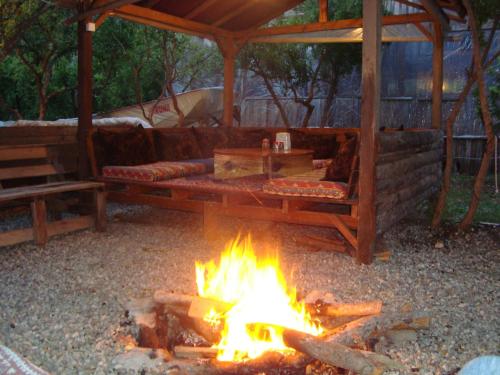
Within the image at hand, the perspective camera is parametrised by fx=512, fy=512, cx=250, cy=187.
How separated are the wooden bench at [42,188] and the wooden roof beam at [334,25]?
3.99 meters

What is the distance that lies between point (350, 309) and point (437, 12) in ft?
18.5

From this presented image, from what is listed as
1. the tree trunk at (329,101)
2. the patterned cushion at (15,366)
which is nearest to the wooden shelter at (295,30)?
the patterned cushion at (15,366)

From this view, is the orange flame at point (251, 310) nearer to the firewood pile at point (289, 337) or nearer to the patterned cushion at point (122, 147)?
the firewood pile at point (289, 337)

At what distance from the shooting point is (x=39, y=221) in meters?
5.53

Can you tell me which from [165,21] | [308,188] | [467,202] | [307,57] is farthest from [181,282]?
[307,57]

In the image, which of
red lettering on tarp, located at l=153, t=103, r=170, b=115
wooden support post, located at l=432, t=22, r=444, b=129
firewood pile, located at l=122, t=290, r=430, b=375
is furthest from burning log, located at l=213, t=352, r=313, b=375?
red lettering on tarp, located at l=153, t=103, r=170, b=115

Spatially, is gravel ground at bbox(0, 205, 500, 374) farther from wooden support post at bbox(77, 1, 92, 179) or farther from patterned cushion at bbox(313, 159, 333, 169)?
patterned cushion at bbox(313, 159, 333, 169)

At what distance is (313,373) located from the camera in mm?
2658

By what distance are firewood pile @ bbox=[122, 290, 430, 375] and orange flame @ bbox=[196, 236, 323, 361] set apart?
2.6 inches

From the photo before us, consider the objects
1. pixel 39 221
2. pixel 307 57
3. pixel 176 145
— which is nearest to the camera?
pixel 39 221

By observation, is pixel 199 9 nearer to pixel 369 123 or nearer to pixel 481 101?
pixel 369 123

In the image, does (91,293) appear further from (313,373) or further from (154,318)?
(313,373)

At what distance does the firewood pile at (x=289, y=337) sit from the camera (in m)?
2.60

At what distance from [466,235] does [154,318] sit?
172 inches
